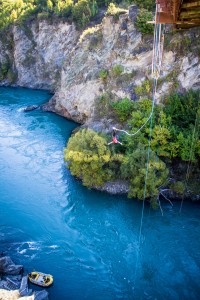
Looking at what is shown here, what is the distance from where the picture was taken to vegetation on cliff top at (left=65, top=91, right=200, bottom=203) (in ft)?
59.7

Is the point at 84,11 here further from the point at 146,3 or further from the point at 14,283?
the point at 14,283

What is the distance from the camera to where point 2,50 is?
45.9 meters

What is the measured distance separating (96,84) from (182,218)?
1395cm

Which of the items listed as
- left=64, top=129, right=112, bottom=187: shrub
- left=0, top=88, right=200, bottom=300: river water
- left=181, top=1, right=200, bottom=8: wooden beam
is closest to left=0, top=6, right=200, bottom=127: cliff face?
left=64, top=129, right=112, bottom=187: shrub

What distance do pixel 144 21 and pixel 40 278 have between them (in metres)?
18.6

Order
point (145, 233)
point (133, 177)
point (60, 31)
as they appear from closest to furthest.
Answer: point (145, 233), point (133, 177), point (60, 31)

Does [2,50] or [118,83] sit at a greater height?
[2,50]

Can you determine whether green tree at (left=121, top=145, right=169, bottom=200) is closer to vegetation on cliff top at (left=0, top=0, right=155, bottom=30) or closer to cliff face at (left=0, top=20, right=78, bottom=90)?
vegetation on cliff top at (left=0, top=0, right=155, bottom=30)

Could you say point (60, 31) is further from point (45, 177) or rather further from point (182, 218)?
point (182, 218)

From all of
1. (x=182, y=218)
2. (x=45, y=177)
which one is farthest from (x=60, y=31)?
(x=182, y=218)

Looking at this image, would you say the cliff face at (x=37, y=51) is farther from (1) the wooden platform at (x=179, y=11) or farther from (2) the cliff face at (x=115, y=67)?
(1) the wooden platform at (x=179, y=11)

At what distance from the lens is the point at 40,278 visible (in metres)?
14.3

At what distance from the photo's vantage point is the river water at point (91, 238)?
47.0ft

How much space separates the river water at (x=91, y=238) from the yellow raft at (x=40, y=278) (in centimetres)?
38
